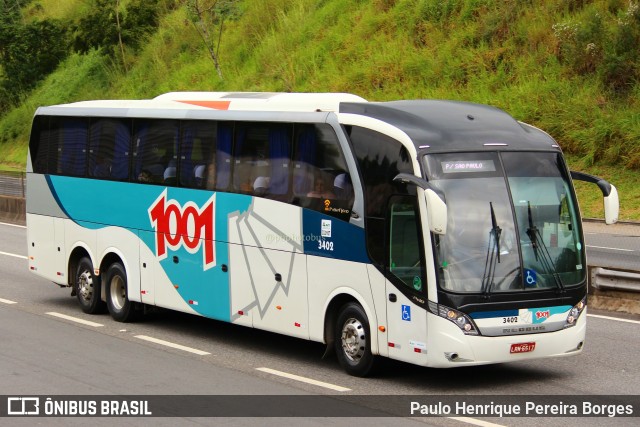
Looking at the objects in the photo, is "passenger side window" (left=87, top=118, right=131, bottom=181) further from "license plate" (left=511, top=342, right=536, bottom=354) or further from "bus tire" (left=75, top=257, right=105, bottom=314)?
"license plate" (left=511, top=342, right=536, bottom=354)

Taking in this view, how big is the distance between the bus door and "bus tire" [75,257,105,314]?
685 cm

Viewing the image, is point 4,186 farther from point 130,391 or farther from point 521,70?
point 130,391

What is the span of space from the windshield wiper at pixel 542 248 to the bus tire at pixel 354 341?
1.98m

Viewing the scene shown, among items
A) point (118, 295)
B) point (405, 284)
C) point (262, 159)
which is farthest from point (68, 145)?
point (405, 284)

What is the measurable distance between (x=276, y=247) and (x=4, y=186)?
28305 millimetres

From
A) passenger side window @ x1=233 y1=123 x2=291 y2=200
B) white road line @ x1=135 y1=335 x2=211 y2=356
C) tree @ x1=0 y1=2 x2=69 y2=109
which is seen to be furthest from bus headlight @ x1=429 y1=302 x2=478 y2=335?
tree @ x1=0 y1=2 x2=69 y2=109

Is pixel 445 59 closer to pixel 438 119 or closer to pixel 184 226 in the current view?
pixel 184 226

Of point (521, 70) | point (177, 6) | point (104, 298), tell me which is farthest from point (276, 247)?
point (177, 6)

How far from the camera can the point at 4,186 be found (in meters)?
39.4

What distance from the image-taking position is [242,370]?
12625 mm

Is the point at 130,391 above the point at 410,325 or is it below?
below

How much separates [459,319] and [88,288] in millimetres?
7975

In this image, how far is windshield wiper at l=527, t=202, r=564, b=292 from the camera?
1136 centimetres

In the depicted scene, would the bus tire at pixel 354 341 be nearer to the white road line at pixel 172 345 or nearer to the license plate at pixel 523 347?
the license plate at pixel 523 347
